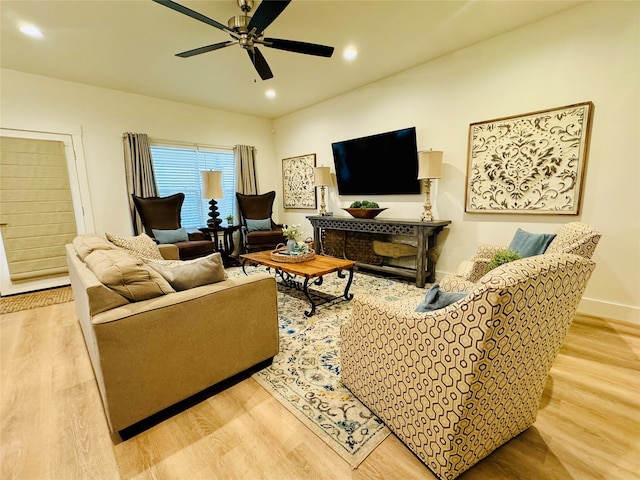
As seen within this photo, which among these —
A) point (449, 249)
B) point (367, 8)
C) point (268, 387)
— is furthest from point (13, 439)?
point (449, 249)

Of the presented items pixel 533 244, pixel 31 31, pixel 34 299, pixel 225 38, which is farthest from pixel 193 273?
pixel 34 299

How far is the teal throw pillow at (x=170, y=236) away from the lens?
409cm

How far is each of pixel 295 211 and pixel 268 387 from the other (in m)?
4.31

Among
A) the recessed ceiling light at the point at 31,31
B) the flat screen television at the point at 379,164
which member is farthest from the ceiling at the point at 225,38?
the flat screen television at the point at 379,164

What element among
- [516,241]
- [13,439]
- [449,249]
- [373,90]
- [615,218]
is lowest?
[13,439]

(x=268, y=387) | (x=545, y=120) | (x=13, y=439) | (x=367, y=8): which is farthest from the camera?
(x=545, y=120)

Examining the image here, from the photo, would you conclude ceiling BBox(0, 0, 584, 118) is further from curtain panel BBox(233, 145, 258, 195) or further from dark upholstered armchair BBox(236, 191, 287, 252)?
dark upholstered armchair BBox(236, 191, 287, 252)

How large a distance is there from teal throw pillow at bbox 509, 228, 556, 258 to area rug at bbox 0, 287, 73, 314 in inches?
190

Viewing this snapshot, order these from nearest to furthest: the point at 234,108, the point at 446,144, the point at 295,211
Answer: the point at 446,144
the point at 234,108
the point at 295,211

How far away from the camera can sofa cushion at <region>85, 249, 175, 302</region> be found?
4.58ft

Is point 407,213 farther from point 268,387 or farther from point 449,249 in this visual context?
point 268,387

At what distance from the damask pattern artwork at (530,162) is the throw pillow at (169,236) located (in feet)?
13.1

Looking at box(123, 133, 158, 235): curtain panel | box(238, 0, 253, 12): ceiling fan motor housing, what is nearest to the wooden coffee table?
box(238, 0, 253, 12): ceiling fan motor housing

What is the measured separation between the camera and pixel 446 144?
3443 mm
